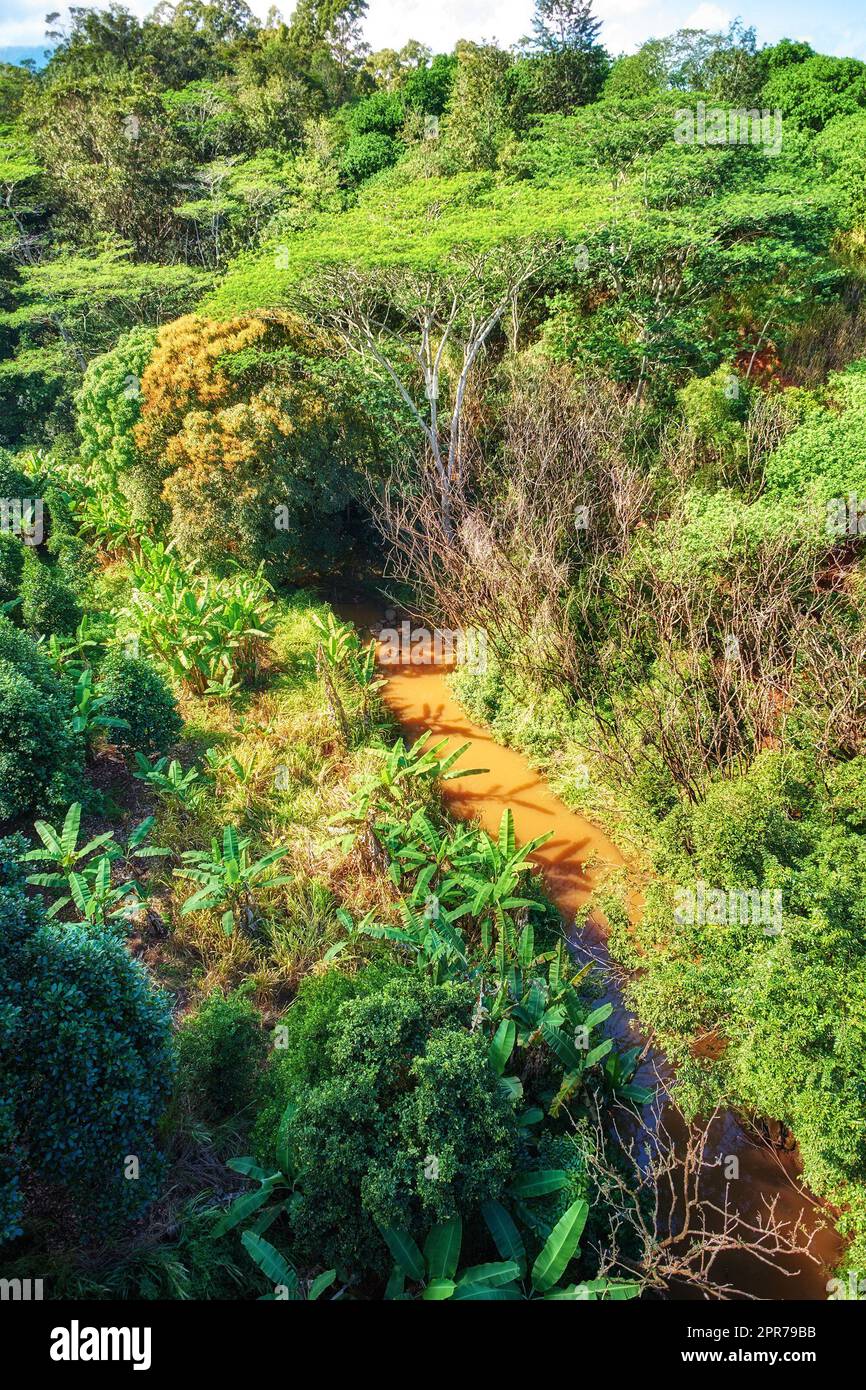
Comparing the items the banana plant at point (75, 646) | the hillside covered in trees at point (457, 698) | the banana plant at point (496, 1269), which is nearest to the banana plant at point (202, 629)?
the hillside covered in trees at point (457, 698)

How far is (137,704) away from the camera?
8.79m

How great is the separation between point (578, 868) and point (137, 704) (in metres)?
5.26

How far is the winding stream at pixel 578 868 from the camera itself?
5.40 metres

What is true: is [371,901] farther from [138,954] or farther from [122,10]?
[122,10]

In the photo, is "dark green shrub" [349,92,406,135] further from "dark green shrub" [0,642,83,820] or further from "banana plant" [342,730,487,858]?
"dark green shrub" [0,642,83,820]

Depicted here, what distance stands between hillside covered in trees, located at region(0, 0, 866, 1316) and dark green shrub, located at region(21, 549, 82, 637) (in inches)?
2.6

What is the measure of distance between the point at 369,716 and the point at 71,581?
5691 mm

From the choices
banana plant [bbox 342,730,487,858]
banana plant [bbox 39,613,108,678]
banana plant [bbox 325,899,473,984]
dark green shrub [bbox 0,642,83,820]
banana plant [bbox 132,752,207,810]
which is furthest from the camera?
banana plant [bbox 39,613,108,678]

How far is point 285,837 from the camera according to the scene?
862cm

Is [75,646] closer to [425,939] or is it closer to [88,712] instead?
[88,712]

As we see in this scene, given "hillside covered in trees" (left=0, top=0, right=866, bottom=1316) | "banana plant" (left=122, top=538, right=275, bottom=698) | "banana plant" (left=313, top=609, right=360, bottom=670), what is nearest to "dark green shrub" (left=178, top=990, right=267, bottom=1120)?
"hillside covered in trees" (left=0, top=0, right=866, bottom=1316)

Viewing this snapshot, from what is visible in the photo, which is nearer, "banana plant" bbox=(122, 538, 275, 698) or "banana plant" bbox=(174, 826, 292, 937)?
"banana plant" bbox=(174, 826, 292, 937)

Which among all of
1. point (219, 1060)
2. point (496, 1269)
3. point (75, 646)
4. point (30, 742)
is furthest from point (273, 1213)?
point (75, 646)

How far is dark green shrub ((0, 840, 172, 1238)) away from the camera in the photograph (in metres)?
4.32
